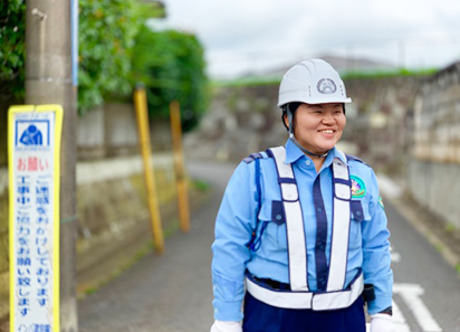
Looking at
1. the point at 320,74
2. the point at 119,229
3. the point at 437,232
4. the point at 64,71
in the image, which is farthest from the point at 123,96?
the point at 320,74

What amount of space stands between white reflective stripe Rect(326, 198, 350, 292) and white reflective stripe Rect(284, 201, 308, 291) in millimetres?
131

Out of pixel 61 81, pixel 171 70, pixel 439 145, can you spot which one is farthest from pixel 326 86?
pixel 171 70

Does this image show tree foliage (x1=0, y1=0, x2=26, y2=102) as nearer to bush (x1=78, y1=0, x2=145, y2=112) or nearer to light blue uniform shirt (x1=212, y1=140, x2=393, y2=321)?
bush (x1=78, y1=0, x2=145, y2=112)

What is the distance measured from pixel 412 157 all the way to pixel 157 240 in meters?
8.45

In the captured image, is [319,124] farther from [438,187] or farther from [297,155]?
[438,187]

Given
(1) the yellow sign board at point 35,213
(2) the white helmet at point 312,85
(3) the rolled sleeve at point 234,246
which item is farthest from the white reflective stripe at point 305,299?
(1) the yellow sign board at point 35,213

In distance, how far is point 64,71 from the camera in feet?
12.3

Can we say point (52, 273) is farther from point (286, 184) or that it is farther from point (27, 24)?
point (286, 184)

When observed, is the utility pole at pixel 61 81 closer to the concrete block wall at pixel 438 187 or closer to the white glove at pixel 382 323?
the white glove at pixel 382 323

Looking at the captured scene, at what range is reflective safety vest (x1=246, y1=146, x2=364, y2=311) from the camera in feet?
7.86

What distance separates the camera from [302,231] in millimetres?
2393

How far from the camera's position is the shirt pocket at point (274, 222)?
94.3 inches

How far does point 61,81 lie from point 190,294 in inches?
128

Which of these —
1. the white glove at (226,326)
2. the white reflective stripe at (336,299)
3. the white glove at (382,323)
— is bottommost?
the white glove at (382,323)
